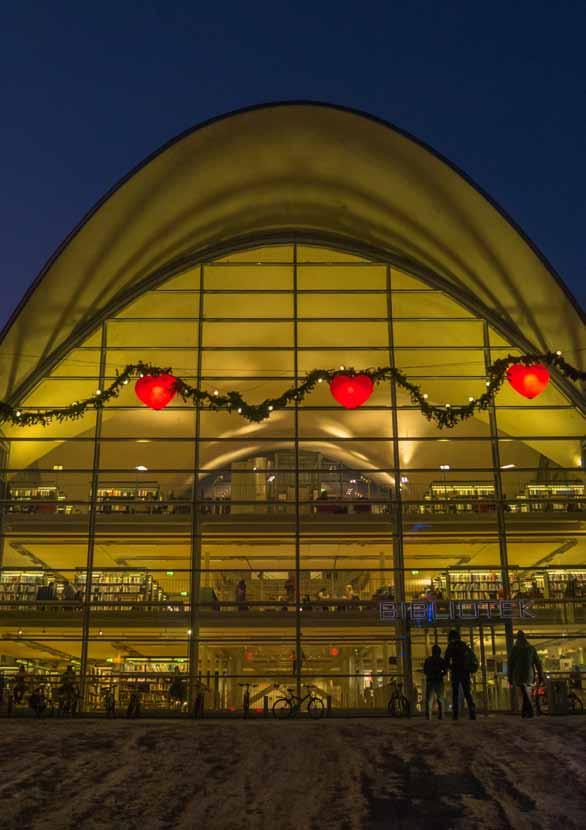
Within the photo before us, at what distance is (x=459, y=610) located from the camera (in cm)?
1875

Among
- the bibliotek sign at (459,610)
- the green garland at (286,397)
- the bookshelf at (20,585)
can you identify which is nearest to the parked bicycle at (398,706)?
the bibliotek sign at (459,610)

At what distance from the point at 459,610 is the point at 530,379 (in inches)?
175

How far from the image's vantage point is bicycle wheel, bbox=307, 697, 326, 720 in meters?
18.2

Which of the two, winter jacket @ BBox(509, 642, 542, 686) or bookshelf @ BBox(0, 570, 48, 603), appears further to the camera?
bookshelf @ BBox(0, 570, 48, 603)

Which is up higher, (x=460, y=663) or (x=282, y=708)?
(x=460, y=663)

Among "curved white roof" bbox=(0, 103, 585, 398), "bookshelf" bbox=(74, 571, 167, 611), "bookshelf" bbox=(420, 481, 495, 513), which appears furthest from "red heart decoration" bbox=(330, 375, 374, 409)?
"bookshelf" bbox=(74, 571, 167, 611)

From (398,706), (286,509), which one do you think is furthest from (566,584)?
(286,509)

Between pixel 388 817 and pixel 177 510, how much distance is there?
13177 millimetres

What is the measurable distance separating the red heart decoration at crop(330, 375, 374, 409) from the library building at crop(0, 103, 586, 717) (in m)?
0.06

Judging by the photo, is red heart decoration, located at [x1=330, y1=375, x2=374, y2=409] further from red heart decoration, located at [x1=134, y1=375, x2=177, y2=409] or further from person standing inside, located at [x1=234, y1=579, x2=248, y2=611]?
person standing inside, located at [x1=234, y1=579, x2=248, y2=611]

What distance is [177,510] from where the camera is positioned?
2075 cm

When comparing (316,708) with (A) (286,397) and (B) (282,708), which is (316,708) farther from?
(A) (286,397)

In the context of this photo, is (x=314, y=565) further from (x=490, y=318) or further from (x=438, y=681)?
(x=438, y=681)

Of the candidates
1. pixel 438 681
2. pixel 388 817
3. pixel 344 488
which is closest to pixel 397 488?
pixel 344 488
